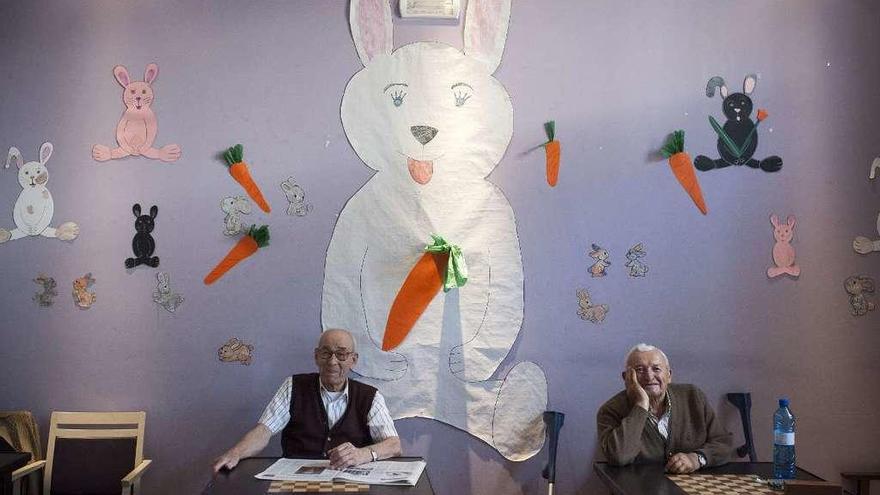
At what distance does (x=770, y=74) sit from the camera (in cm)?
367

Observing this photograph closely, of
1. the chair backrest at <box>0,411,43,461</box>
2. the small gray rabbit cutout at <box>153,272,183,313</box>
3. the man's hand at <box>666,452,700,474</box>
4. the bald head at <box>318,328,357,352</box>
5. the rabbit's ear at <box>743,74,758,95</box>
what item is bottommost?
the chair backrest at <box>0,411,43,461</box>

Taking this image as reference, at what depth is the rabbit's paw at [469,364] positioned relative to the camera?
353 centimetres

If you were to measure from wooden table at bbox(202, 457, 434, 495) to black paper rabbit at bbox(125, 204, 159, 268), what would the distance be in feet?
4.01

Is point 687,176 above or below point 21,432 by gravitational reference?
above

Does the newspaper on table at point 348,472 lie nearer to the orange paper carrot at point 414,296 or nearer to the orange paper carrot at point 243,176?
the orange paper carrot at point 414,296

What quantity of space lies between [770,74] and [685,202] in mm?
713

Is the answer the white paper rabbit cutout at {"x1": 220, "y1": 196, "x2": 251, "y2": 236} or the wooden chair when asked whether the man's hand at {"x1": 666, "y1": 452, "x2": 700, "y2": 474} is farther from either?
the wooden chair

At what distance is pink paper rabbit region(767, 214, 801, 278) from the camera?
3609 millimetres

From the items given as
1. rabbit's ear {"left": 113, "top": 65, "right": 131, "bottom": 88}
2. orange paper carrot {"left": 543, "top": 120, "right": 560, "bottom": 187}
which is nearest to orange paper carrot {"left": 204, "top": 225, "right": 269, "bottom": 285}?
rabbit's ear {"left": 113, "top": 65, "right": 131, "bottom": 88}

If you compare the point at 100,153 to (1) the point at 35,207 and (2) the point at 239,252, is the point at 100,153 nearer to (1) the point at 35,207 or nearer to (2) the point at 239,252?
(1) the point at 35,207

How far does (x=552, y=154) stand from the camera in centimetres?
360

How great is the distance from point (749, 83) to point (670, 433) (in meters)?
1.70

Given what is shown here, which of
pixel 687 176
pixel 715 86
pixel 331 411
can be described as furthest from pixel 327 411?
pixel 715 86

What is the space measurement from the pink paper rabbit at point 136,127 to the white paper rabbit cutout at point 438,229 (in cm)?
84
